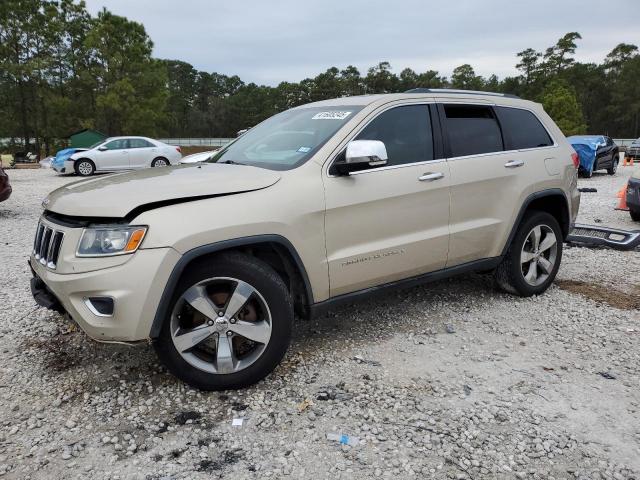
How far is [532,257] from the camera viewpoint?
4.65 m

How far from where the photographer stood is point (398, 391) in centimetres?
308

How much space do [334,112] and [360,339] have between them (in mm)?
1751

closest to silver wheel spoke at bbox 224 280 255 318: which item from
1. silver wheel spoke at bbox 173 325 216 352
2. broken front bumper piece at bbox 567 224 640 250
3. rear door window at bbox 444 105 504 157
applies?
silver wheel spoke at bbox 173 325 216 352

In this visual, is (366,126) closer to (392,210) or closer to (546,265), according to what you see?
(392,210)

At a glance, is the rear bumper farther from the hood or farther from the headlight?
the hood

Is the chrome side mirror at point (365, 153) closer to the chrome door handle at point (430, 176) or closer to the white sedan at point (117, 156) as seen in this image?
the chrome door handle at point (430, 176)

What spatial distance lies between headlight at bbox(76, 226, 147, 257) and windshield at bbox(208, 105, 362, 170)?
3.42 ft

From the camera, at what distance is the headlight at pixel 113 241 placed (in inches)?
104

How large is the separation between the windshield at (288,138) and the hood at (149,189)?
24 centimetres

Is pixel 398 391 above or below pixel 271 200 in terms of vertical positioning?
below

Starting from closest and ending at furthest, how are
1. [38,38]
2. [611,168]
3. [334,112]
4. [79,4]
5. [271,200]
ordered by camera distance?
[271,200] → [334,112] → [611,168] → [38,38] → [79,4]

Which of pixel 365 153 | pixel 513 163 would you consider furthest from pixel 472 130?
pixel 365 153

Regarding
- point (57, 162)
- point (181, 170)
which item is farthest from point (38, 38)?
point (181, 170)

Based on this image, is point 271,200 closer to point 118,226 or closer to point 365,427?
point 118,226
